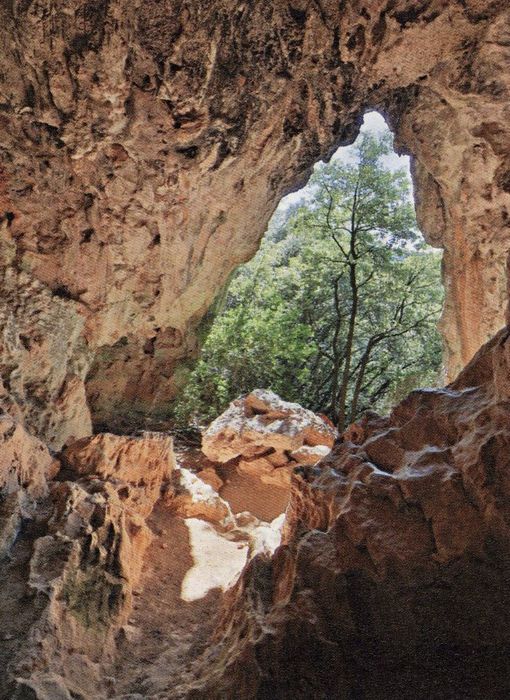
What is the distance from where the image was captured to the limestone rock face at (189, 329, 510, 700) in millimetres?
2697

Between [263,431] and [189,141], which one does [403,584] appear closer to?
[189,141]

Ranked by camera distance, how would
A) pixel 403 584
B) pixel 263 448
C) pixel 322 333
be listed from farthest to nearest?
1. pixel 322 333
2. pixel 263 448
3. pixel 403 584

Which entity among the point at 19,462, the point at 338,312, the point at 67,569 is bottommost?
the point at 67,569

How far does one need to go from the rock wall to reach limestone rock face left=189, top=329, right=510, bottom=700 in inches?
169

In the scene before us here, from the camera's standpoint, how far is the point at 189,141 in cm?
673

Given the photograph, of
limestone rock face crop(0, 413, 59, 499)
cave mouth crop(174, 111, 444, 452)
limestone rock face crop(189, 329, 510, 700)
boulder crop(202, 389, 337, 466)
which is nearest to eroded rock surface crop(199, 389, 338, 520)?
boulder crop(202, 389, 337, 466)

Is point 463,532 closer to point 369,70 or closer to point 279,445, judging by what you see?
point 369,70

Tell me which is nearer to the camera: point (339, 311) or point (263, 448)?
point (263, 448)

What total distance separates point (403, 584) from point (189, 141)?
21.1 ft

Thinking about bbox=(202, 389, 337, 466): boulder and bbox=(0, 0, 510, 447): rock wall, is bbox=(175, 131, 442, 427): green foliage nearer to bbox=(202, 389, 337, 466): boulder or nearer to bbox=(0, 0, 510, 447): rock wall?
bbox=(202, 389, 337, 466): boulder

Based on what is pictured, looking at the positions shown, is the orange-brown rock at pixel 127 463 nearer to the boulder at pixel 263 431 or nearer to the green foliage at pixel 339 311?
the boulder at pixel 263 431

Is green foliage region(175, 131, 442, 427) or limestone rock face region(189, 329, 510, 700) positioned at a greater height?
green foliage region(175, 131, 442, 427)

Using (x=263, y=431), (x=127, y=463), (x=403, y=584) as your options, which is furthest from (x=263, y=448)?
(x=403, y=584)

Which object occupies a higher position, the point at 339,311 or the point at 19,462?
the point at 339,311
